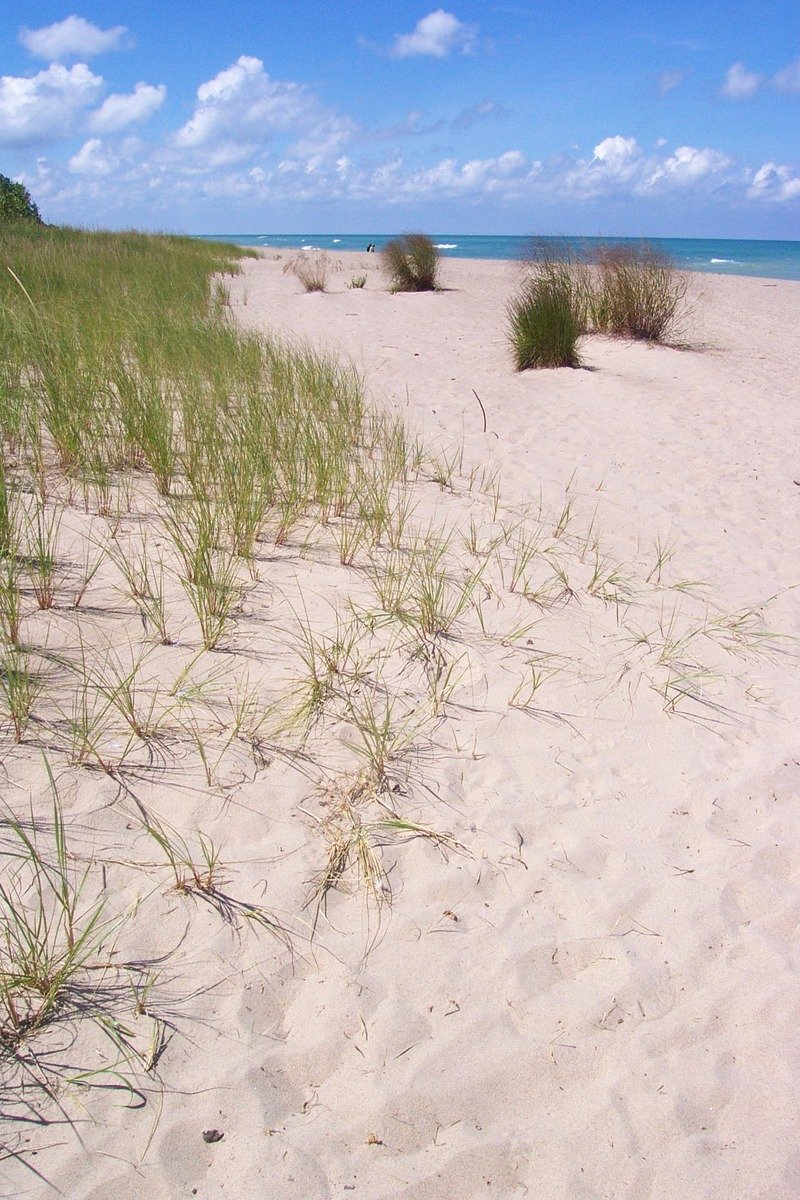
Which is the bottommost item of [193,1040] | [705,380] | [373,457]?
[193,1040]

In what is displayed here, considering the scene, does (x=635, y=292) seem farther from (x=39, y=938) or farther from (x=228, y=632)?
(x=39, y=938)

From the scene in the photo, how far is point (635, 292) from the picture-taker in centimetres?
874

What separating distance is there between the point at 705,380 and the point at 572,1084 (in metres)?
7.51

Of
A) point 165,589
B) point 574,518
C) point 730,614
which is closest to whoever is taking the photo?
point 165,589

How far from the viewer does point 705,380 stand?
25.1 ft

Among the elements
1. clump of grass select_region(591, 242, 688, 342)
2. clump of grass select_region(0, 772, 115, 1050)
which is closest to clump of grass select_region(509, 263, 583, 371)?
clump of grass select_region(591, 242, 688, 342)

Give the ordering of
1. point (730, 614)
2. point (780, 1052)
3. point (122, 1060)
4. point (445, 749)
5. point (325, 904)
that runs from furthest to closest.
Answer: point (730, 614)
point (445, 749)
point (325, 904)
point (780, 1052)
point (122, 1060)

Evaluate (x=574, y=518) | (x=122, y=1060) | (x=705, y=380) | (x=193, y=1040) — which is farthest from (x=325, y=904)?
(x=705, y=380)

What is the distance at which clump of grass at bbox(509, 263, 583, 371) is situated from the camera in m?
7.78

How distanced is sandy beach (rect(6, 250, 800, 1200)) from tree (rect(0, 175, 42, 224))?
70.5ft

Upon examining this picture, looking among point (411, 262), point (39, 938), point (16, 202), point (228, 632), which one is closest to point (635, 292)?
point (411, 262)

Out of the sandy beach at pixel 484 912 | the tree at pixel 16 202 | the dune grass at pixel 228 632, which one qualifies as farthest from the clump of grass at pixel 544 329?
the tree at pixel 16 202

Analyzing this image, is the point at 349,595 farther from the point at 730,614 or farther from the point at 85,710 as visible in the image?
the point at 730,614

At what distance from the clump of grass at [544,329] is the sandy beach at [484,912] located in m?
4.86
